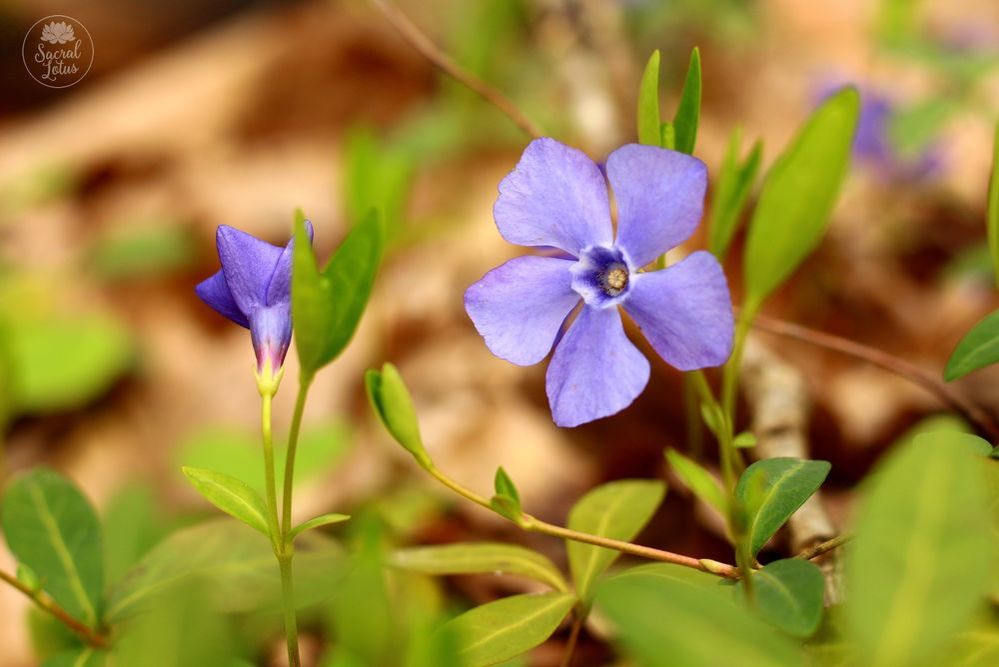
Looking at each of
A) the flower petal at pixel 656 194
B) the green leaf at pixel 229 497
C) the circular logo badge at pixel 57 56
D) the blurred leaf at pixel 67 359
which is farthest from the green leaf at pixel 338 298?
the blurred leaf at pixel 67 359

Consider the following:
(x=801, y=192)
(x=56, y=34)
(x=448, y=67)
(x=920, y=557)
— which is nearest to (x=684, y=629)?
(x=920, y=557)

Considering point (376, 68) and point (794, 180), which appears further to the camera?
point (376, 68)

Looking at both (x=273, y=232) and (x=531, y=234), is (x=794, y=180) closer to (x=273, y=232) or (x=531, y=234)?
(x=531, y=234)

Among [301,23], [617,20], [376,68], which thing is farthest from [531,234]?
[301,23]

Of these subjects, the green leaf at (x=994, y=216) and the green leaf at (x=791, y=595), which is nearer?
the green leaf at (x=791, y=595)

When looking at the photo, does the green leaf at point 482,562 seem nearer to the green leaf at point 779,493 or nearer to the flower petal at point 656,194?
the green leaf at point 779,493
